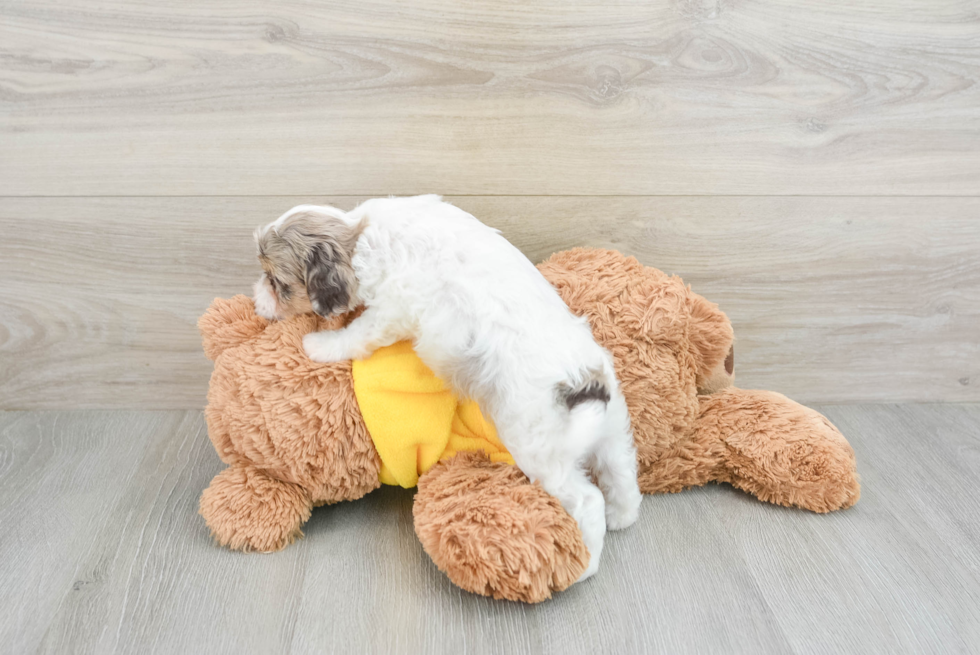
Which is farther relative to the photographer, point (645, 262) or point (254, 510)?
point (645, 262)

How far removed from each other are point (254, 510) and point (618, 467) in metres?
0.64

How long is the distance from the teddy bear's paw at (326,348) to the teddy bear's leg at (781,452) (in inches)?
28.5

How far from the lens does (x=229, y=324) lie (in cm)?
130

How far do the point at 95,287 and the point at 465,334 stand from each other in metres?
0.95

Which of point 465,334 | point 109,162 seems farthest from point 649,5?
point 109,162

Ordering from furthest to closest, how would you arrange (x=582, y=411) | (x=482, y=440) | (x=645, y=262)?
(x=645, y=262) < (x=482, y=440) < (x=582, y=411)

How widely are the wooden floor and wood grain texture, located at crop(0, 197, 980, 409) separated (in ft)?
0.79

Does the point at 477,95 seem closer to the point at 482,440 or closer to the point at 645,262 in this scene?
the point at 645,262

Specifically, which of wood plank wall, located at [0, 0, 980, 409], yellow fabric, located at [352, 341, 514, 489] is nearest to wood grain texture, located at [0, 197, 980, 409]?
wood plank wall, located at [0, 0, 980, 409]

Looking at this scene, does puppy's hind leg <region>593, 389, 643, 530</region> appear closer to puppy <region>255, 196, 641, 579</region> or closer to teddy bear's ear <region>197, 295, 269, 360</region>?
puppy <region>255, 196, 641, 579</region>

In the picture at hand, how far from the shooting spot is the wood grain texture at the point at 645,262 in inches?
57.2

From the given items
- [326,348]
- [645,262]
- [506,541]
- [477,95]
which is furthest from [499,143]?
[506,541]

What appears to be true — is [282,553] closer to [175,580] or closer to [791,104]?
[175,580]

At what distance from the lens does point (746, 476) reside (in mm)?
1339
